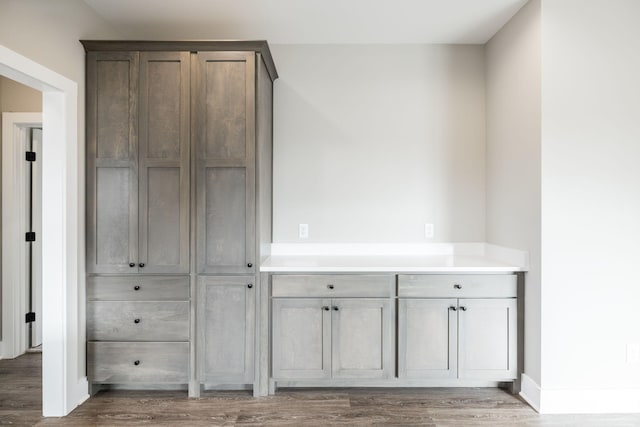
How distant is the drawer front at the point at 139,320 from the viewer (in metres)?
2.61

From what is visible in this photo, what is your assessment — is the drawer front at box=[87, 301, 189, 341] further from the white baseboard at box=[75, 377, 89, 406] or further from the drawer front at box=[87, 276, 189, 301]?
the white baseboard at box=[75, 377, 89, 406]

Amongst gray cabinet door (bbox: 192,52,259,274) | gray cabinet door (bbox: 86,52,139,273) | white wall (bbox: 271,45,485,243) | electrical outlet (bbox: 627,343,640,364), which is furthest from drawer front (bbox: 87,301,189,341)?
electrical outlet (bbox: 627,343,640,364)

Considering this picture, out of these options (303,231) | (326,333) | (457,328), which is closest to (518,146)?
(457,328)

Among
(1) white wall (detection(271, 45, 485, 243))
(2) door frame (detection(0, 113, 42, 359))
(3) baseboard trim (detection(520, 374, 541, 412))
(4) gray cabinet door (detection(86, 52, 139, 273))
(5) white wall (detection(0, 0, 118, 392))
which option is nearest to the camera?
(5) white wall (detection(0, 0, 118, 392))

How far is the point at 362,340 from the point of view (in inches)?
104

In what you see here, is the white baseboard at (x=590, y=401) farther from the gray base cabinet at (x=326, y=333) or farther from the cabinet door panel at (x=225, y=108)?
the cabinet door panel at (x=225, y=108)

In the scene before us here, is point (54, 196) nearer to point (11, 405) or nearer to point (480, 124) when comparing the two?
point (11, 405)

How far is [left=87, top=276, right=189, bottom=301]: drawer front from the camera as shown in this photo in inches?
103

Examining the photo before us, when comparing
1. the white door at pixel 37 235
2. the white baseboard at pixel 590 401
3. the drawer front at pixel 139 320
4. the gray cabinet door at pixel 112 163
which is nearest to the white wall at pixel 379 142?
the drawer front at pixel 139 320

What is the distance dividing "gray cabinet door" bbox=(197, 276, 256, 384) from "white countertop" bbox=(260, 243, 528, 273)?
24 cm

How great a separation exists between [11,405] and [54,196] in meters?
1.41

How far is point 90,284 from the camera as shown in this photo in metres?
2.62

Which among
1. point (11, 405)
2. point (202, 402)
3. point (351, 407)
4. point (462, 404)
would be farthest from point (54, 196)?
point (462, 404)

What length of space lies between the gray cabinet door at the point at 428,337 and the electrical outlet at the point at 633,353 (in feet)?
3.36
